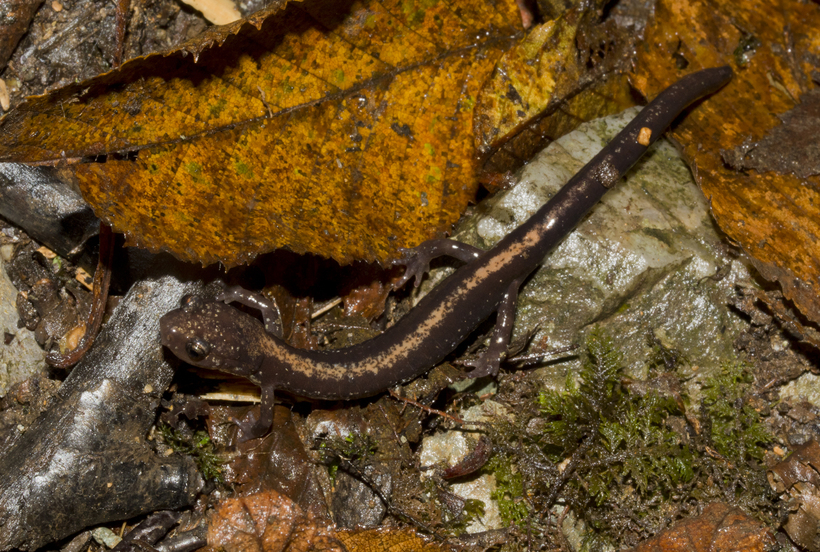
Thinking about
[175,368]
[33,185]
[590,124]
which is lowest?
[175,368]

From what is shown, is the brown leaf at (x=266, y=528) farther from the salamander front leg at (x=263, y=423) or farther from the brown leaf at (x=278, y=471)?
the salamander front leg at (x=263, y=423)

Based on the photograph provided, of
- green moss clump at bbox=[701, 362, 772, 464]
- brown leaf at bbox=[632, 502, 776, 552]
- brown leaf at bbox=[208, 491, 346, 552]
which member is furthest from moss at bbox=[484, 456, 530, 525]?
green moss clump at bbox=[701, 362, 772, 464]

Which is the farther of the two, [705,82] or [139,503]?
[705,82]

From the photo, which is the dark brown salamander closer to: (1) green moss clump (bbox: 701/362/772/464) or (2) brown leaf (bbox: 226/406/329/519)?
(2) brown leaf (bbox: 226/406/329/519)

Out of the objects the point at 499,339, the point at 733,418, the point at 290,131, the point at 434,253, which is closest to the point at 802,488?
the point at 733,418

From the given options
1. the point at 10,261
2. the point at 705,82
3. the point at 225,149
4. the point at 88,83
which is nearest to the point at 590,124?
the point at 705,82

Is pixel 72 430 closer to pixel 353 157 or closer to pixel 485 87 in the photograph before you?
pixel 353 157

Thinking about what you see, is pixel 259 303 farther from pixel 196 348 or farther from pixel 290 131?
pixel 290 131

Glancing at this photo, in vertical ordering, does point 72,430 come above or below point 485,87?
below
